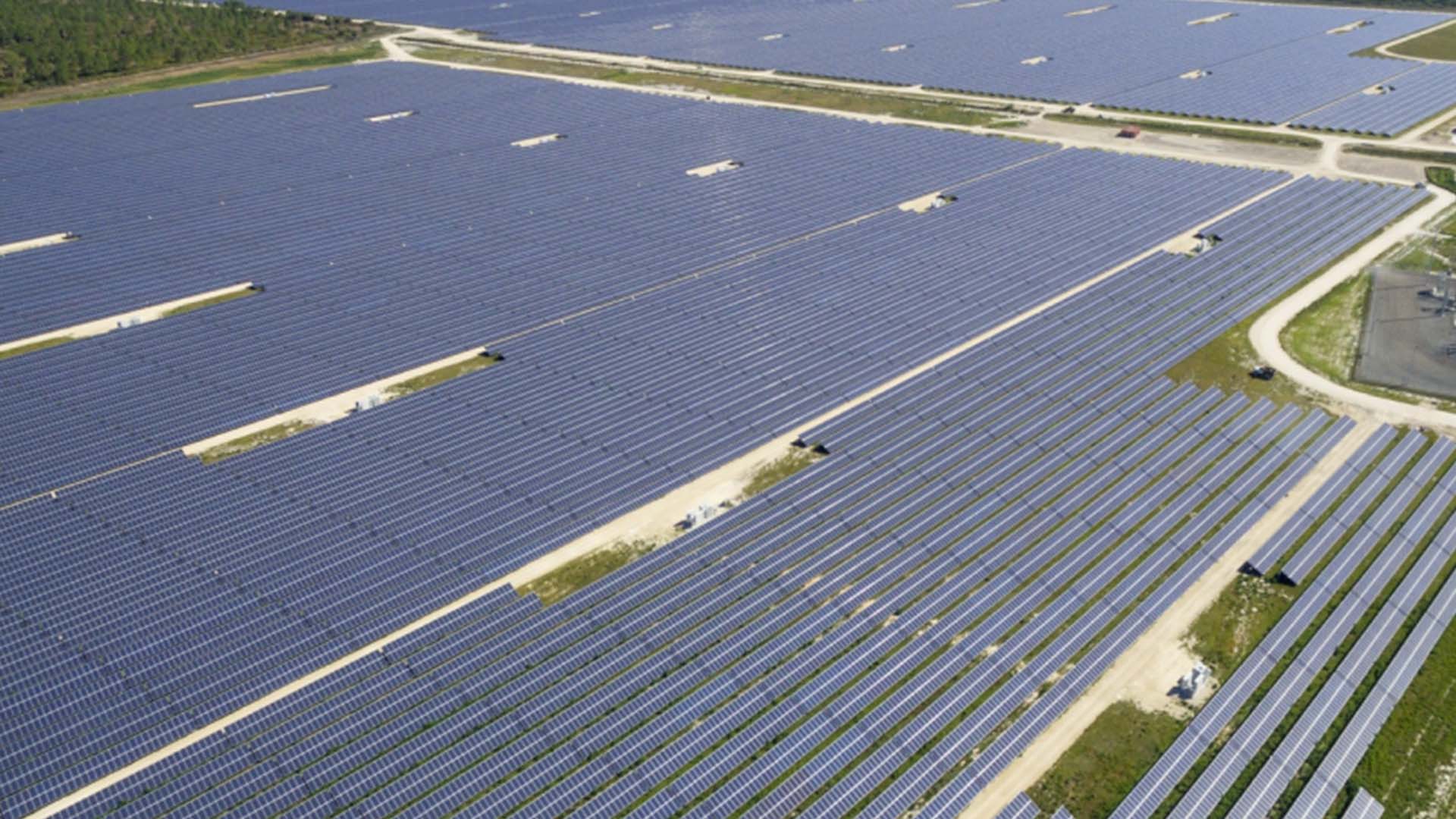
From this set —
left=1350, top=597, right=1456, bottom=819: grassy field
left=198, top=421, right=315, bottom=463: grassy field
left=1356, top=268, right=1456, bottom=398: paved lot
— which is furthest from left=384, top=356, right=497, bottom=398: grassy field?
left=1356, top=268, right=1456, bottom=398: paved lot

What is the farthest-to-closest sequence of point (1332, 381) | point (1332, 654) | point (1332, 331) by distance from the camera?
point (1332, 331)
point (1332, 381)
point (1332, 654)

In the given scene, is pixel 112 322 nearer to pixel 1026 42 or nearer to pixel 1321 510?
pixel 1321 510

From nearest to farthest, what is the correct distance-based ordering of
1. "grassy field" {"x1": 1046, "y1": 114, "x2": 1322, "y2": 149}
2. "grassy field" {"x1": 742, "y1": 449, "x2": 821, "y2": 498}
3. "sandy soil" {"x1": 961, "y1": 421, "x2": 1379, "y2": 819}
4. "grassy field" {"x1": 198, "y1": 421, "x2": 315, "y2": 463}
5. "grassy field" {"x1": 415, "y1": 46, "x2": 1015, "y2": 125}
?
"sandy soil" {"x1": 961, "y1": 421, "x2": 1379, "y2": 819} < "grassy field" {"x1": 742, "y1": 449, "x2": 821, "y2": 498} < "grassy field" {"x1": 198, "y1": 421, "x2": 315, "y2": 463} < "grassy field" {"x1": 1046, "y1": 114, "x2": 1322, "y2": 149} < "grassy field" {"x1": 415, "y1": 46, "x2": 1015, "y2": 125}

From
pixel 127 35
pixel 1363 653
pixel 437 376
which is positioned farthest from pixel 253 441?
pixel 127 35

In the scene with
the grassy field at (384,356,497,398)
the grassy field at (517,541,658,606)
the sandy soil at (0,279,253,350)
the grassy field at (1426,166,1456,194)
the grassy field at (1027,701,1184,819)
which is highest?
the grassy field at (1426,166,1456,194)

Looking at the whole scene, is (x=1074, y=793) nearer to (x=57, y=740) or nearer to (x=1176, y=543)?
(x=1176, y=543)

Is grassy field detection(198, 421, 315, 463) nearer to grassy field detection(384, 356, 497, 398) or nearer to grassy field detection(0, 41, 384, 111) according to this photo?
grassy field detection(384, 356, 497, 398)

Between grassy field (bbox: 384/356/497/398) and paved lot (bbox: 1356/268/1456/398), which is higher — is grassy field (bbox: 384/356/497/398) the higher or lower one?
the lower one

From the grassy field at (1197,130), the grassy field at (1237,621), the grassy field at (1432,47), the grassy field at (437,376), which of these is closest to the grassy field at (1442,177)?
the grassy field at (1197,130)
